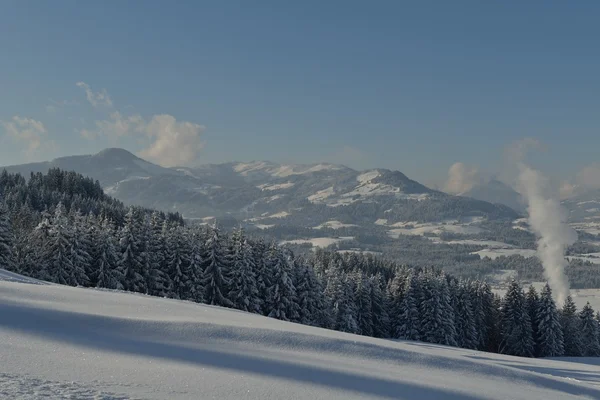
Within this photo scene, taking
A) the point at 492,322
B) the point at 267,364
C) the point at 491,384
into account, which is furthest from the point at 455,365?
the point at 492,322

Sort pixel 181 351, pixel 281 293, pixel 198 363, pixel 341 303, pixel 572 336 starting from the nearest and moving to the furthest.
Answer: pixel 198 363 < pixel 181 351 < pixel 281 293 < pixel 341 303 < pixel 572 336

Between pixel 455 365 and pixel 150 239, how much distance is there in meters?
39.6

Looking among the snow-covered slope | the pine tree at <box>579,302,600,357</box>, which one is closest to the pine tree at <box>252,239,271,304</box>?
Result: the snow-covered slope

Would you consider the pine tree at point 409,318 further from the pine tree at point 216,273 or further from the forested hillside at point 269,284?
Answer: the pine tree at point 216,273

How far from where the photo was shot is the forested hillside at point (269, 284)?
4906cm

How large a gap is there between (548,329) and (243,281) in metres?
44.8

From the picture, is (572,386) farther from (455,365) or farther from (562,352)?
(562,352)

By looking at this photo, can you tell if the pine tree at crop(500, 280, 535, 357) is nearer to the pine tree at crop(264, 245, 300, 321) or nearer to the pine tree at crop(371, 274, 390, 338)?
the pine tree at crop(371, 274, 390, 338)

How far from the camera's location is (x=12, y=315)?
16.8m

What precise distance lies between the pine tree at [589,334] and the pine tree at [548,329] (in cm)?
701

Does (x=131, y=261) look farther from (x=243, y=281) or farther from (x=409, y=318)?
(x=409, y=318)

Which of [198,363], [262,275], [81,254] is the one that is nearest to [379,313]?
[262,275]

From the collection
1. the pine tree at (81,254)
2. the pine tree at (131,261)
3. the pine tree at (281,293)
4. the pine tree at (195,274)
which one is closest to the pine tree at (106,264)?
the pine tree at (131,261)

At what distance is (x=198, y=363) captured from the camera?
14.5m
